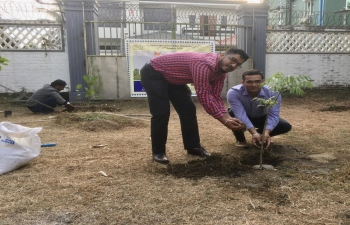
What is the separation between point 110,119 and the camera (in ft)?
17.7

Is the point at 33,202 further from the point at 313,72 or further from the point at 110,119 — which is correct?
the point at 313,72

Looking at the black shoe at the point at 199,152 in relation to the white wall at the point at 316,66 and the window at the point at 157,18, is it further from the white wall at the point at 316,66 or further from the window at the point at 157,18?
the white wall at the point at 316,66

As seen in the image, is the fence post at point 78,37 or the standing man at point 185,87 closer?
the standing man at point 185,87

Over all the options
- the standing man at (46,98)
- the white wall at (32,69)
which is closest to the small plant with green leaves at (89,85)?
the white wall at (32,69)

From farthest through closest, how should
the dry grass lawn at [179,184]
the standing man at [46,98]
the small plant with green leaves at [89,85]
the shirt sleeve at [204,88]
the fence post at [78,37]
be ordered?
the small plant with green leaves at [89,85] < the fence post at [78,37] < the standing man at [46,98] < the shirt sleeve at [204,88] < the dry grass lawn at [179,184]

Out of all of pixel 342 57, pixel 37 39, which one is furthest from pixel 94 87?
pixel 342 57

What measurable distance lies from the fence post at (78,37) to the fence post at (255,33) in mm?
4205

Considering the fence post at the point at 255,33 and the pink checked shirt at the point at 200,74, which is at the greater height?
the fence post at the point at 255,33

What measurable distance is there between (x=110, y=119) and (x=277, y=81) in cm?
354

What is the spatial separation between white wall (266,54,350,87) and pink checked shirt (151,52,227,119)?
270 inches

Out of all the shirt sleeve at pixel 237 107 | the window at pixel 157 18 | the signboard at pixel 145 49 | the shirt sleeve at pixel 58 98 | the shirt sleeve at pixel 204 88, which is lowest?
the shirt sleeve at pixel 58 98

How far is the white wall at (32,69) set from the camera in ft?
27.1

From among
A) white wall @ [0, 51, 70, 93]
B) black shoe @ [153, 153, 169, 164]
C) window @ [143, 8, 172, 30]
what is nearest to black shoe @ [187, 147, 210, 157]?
black shoe @ [153, 153, 169, 164]

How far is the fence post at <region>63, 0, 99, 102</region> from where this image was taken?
793cm
